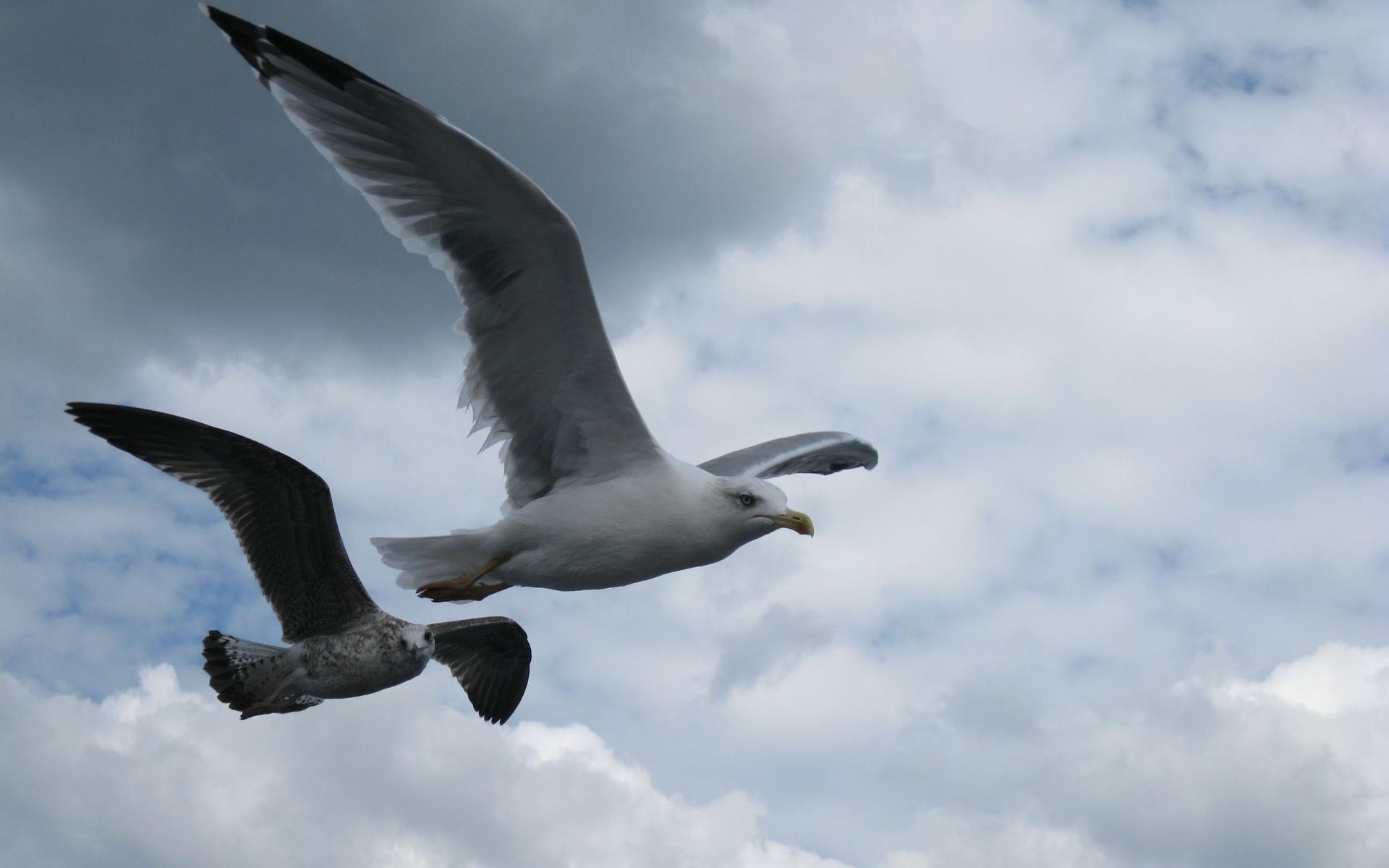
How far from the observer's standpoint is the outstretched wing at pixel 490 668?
10398 mm

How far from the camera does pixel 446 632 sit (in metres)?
9.75

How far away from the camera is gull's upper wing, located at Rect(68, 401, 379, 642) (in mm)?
8281

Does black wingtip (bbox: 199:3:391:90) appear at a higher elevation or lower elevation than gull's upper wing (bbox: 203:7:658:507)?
higher

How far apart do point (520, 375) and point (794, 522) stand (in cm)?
187

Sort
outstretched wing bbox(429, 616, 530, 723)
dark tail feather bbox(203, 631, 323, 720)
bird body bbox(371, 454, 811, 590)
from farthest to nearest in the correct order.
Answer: outstretched wing bbox(429, 616, 530, 723)
dark tail feather bbox(203, 631, 323, 720)
bird body bbox(371, 454, 811, 590)

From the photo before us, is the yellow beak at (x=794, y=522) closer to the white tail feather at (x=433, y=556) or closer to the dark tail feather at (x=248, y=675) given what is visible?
the white tail feather at (x=433, y=556)

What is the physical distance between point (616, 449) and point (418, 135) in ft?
7.13

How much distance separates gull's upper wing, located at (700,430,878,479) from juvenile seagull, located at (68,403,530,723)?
2.79 metres

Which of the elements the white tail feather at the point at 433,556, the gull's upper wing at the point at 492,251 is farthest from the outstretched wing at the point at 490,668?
the gull's upper wing at the point at 492,251

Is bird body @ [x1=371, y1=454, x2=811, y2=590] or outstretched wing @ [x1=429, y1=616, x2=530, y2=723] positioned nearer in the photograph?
bird body @ [x1=371, y1=454, x2=811, y2=590]

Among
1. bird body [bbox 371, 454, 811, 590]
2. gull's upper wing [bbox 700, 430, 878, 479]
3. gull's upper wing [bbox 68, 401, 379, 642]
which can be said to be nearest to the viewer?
bird body [bbox 371, 454, 811, 590]

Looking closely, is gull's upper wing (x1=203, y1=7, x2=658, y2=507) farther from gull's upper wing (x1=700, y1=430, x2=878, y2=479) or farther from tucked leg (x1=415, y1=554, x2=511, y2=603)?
gull's upper wing (x1=700, y1=430, x2=878, y2=479)

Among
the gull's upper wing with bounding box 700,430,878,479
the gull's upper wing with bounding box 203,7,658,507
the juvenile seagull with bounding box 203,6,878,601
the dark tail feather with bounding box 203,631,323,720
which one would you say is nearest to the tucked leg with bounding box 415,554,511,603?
the juvenile seagull with bounding box 203,6,878,601

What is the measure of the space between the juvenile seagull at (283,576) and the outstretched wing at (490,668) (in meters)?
1.46
